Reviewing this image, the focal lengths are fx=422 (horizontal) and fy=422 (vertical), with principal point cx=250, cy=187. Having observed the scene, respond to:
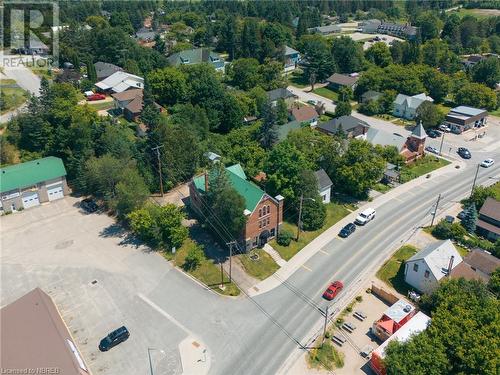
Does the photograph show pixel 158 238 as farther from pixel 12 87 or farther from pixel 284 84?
pixel 12 87

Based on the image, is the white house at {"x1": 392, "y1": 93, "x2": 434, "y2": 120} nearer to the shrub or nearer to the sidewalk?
the sidewalk

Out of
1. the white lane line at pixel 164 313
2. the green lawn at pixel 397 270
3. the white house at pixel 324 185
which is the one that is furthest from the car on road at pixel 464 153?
the white lane line at pixel 164 313

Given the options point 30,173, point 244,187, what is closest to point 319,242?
point 244,187

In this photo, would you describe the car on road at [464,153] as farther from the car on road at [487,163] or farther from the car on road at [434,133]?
the car on road at [434,133]

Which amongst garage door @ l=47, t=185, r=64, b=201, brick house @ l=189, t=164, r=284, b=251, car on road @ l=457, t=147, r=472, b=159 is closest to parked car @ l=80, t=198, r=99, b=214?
garage door @ l=47, t=185, r=64, b=201

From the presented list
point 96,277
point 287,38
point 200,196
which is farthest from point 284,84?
point 96,277

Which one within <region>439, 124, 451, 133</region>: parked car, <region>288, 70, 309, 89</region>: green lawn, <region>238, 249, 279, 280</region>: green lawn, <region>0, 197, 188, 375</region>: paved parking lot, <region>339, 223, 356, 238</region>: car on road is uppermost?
<region>288, 70, 309, 89</region>: green lawn

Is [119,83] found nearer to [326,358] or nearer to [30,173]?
[30,173]
